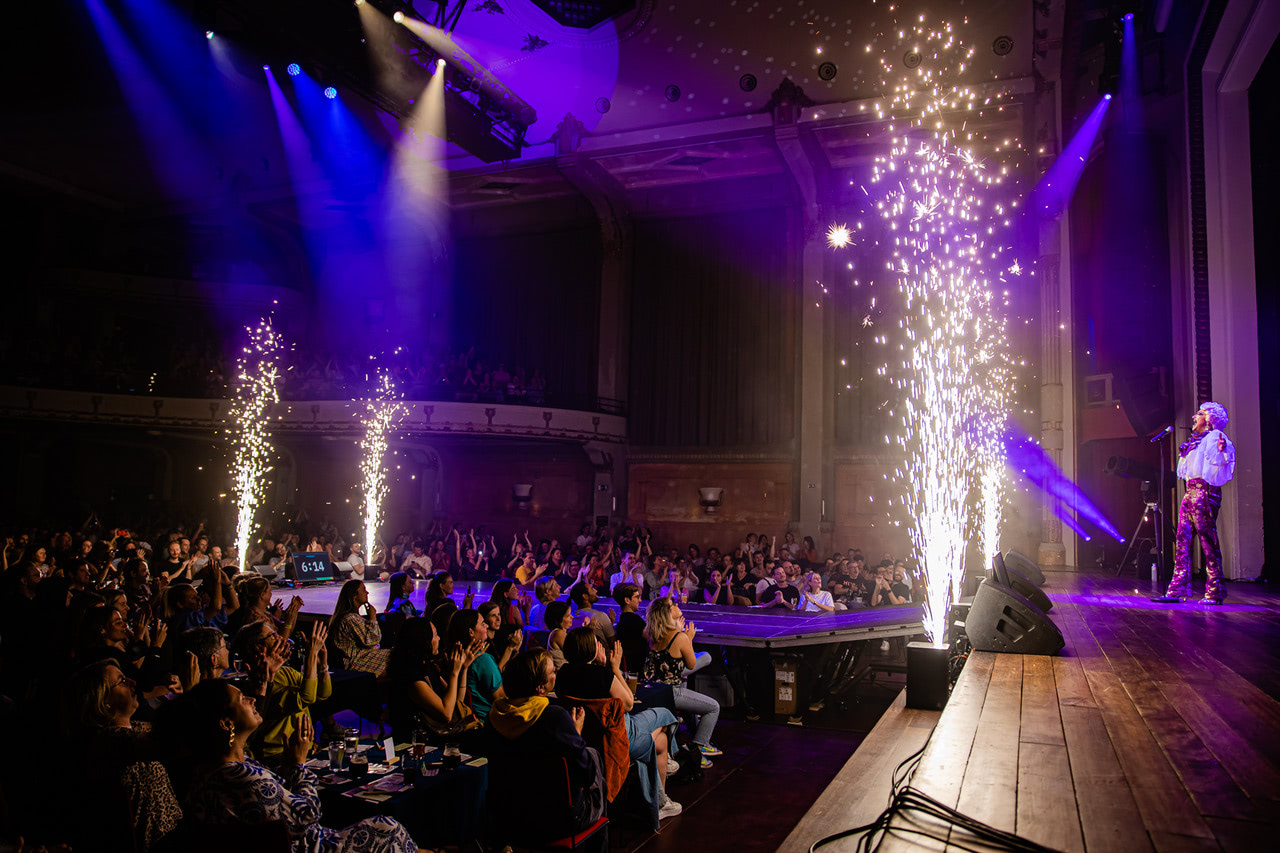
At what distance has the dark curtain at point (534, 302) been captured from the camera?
64.2ft

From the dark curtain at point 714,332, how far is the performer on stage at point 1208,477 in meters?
10.8

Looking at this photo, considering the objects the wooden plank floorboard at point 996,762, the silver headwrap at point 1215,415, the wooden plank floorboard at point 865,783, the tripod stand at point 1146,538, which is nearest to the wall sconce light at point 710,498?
the tripod stand at point 1146,538

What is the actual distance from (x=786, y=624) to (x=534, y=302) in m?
13.3

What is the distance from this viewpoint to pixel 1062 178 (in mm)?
13969

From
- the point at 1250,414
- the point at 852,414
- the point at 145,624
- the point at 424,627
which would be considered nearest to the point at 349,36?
the point at 145,624

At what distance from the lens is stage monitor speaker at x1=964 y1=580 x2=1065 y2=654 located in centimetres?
526

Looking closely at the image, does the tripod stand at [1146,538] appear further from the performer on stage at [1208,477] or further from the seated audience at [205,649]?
the seated audience at [205,649]

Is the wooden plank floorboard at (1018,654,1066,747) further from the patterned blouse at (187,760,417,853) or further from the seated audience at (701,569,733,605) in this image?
the seated audience at (701,569,733,605)

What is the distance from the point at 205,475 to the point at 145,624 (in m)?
15.6

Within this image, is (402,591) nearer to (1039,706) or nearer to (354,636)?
(354,636)

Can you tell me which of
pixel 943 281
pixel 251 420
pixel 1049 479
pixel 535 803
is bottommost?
pixel 535 803

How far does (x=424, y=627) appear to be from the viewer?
186 inches

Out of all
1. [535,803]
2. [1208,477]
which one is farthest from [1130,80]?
[535,803]

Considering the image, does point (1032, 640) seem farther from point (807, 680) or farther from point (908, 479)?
point (908, 479)
